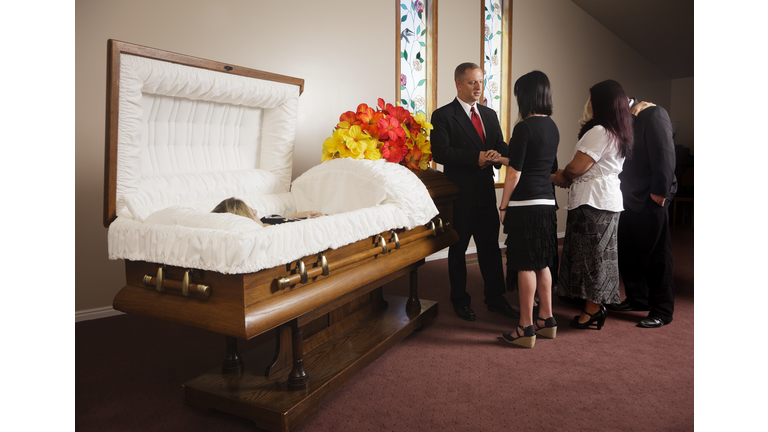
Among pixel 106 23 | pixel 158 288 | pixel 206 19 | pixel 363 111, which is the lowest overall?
pixel 158 288

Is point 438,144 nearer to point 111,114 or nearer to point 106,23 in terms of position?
point 111,114

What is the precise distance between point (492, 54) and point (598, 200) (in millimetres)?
3305

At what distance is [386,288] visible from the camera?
3.48m

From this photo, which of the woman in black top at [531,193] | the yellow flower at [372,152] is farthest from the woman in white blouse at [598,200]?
the yellow flower at [372,152]

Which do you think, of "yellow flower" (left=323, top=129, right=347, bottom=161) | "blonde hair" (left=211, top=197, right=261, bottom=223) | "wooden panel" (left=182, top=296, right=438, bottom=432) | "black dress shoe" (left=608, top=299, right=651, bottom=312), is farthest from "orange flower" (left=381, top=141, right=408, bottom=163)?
"black dress shoe" (left=608, top=299, right=651, bottom=312)

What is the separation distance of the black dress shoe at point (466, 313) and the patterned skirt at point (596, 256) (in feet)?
2.00

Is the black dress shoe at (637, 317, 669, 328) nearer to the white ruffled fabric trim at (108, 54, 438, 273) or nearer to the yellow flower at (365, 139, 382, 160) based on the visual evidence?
the white ruffled fabric trim at (108, 54, 438, 273)

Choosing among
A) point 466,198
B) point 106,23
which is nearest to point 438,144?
point 466,198

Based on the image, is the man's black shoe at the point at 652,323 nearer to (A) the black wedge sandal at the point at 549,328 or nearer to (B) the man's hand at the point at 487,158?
(A) the black wedge sandal at the point at 549,328

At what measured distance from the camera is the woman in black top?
7.17ft

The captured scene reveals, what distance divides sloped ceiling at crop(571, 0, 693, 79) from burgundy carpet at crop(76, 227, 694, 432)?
5.19 metres

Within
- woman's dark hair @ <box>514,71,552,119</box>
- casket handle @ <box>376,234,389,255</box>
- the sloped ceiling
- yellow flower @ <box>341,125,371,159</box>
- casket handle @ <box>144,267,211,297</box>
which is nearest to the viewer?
casket handle @ <box>144,267,211,297</box>

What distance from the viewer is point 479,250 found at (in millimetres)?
2814

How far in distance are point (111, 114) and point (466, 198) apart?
6.21ft
